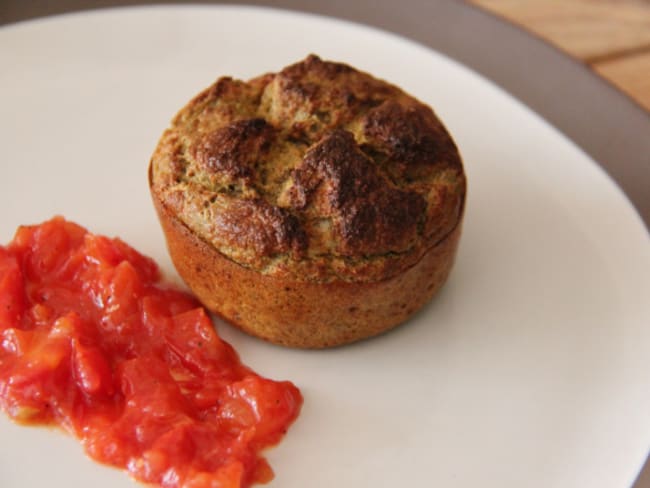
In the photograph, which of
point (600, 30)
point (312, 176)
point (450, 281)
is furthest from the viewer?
point (600, 30)

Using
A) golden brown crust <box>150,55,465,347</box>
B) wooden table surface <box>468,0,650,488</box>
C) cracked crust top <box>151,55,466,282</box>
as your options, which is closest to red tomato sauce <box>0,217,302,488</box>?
golden brown crust <box>150,55,465,347</box>

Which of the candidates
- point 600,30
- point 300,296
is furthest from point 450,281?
point 600,30

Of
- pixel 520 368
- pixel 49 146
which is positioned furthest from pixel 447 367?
pixel 49 146

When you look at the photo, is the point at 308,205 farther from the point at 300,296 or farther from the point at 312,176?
the point at 300,296

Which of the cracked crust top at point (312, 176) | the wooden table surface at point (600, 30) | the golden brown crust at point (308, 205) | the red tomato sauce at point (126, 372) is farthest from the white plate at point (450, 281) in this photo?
the wooden table surface at point (600, 30)

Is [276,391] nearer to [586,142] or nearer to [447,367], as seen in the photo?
[447,367]

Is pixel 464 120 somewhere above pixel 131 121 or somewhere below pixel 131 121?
above

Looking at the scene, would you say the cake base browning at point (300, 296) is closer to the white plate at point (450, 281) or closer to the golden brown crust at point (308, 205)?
the golden brown crust at point (308, 205)
